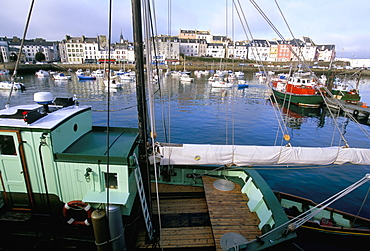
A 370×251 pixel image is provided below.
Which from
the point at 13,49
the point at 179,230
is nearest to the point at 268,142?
the point at 179,230

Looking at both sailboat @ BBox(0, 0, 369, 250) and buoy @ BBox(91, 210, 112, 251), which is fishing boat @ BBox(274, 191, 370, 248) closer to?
sailboat @ BBox(0, 0, 369, 250)

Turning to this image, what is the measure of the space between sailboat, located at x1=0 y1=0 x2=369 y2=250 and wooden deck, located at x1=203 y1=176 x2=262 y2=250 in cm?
4

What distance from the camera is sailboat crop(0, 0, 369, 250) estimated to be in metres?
6.53

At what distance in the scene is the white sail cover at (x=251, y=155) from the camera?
28.2 ft

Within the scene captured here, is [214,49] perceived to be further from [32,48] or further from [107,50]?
[32,48]

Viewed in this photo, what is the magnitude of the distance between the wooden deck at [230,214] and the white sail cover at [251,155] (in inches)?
64.1

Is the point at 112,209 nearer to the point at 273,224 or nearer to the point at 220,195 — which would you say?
the point at 220,195

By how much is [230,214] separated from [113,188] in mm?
4622

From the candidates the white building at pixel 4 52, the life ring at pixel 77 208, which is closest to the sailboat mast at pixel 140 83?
the life ring at pixel 77 208

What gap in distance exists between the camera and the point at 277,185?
16141 millimetres

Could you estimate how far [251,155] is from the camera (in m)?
8.66

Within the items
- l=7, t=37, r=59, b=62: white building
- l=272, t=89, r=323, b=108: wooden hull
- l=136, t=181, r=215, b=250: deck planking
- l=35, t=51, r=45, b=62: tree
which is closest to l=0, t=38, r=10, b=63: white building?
l=7, t=37, r=59, b=62: white building

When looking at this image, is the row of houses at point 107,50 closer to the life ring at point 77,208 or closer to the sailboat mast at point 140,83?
the sailboat mast at point 140,83

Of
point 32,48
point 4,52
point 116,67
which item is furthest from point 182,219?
point 32,48
